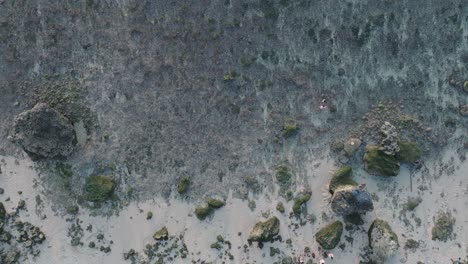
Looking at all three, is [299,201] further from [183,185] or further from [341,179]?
[183,185]

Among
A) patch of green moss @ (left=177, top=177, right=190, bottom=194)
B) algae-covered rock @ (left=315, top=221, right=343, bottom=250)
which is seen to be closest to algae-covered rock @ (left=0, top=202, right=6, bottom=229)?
patch of green moss @ (left=177, top=177, right=190, bottom=194)

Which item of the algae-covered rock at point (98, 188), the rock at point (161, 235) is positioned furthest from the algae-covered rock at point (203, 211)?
the algae-covered rock at point (98, 188)

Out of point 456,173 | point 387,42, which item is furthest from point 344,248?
point 387,42

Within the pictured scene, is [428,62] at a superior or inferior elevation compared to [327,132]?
superior

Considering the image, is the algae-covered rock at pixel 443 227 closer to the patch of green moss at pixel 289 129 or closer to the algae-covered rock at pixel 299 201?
the algae-covered rock at pixel 299 201

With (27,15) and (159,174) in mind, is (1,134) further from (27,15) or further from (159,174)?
(159,174)
